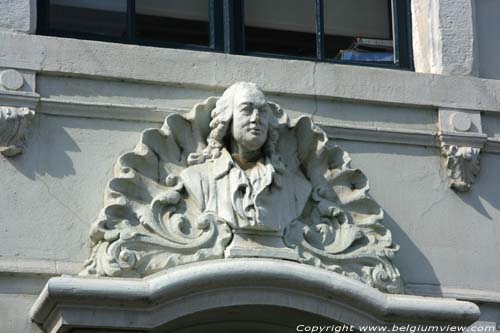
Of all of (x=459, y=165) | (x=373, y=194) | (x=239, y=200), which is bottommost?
(x=239, y=200)

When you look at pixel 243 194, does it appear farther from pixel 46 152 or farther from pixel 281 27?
pixel 281 27

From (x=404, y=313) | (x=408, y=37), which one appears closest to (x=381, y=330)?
(x=404, y=313)


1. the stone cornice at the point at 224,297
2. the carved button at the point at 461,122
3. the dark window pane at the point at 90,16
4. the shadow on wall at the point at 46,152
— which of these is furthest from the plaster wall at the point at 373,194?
the dark window pane at the point at 90,16

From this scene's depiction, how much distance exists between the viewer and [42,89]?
10.9 metres

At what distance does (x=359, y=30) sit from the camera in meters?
12.1

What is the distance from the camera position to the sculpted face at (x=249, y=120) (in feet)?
35.6

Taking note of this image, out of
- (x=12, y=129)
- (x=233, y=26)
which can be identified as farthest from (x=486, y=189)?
(x=12, y=129)

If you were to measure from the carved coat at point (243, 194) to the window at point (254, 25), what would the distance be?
104 cm

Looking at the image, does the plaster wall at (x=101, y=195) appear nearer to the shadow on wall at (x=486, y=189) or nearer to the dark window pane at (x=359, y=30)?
A: the shadow on wall at (x=486, y=189)

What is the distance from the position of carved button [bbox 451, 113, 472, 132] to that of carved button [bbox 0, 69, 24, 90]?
2.96 meters

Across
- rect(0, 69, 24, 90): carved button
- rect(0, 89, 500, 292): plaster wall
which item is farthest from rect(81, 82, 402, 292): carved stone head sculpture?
rect(0, 69, 24, 90): carved button

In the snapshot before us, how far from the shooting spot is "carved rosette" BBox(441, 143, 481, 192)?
11562mm

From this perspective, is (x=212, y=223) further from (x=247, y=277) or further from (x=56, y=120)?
(x=56, y=120)

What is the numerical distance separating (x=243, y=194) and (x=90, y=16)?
5.49 ft
